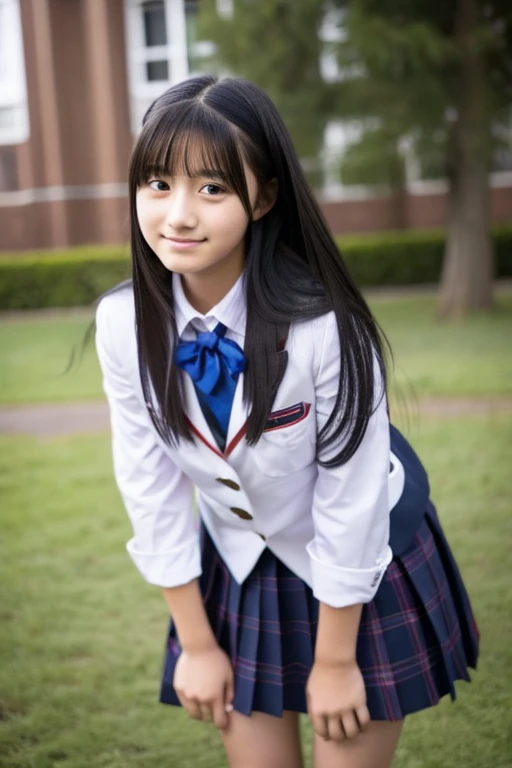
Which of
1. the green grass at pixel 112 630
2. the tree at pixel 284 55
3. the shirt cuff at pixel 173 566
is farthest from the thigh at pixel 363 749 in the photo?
the tree at pixel 284 55

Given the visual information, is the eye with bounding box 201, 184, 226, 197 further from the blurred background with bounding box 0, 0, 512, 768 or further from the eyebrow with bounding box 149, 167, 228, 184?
the blurred background with bounding box 0, 0, 512, 768

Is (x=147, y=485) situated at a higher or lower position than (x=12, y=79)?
lower

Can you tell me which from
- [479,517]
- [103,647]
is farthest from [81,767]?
[479,517]

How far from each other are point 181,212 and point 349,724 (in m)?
0.92

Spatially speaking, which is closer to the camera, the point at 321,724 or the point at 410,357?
the point at 321,724

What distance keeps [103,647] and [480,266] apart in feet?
28.6

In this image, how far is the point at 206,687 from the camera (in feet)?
5.66

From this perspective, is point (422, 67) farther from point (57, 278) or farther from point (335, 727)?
point (335, 727)

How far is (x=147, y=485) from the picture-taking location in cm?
171

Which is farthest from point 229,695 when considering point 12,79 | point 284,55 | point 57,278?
point 12,79

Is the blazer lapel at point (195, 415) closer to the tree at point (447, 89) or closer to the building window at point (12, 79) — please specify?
the tree at point (447, 89)

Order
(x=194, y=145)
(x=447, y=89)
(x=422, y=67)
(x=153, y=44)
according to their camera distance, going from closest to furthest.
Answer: (x=194, y=145), (x=422, y=67), (x=447, y=89), (x=153, y=44)

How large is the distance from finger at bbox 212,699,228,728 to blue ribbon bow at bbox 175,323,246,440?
1.69 feet

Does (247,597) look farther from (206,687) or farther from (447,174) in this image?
(447,174)
